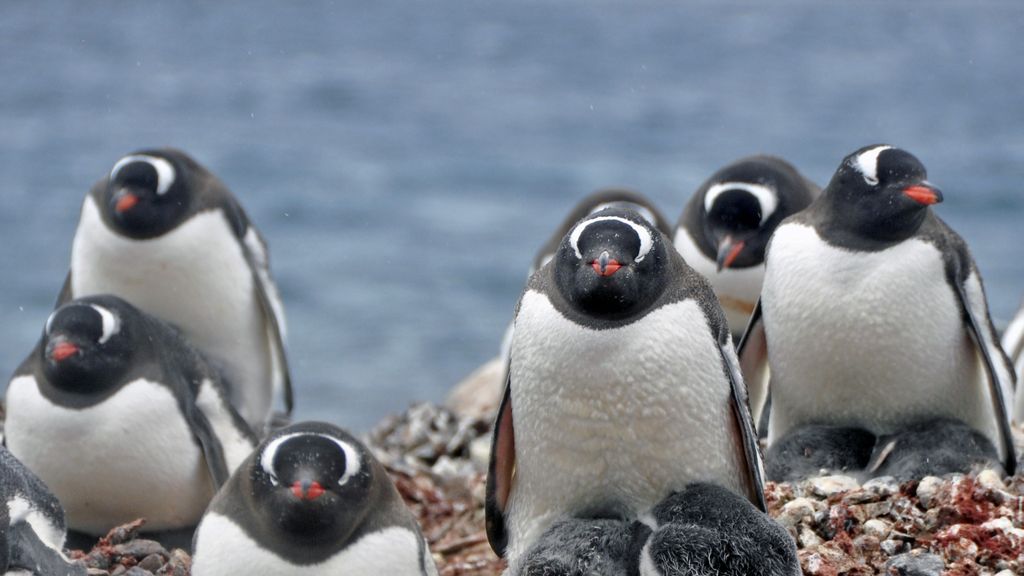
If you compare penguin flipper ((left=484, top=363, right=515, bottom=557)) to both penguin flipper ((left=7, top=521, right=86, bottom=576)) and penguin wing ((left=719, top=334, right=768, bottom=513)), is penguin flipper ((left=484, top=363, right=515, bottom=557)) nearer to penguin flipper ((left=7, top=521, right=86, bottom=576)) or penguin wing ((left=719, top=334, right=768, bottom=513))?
penguin wing ((left=719, top=334, right=768, bottom=513))

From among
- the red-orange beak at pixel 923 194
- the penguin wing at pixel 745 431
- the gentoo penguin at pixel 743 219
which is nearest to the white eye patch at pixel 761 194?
the gentoo penguin at pixel 743 219

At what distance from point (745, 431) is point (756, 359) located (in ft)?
4.62

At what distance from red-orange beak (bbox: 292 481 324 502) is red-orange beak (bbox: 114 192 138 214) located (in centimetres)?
258

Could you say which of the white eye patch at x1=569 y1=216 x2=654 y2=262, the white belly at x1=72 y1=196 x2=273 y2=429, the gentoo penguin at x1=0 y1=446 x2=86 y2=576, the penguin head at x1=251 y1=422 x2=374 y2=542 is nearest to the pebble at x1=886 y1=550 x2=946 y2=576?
the white eye patch at x1=569 y1=216 x2=654 y2=262

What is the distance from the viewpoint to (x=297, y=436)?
464cm

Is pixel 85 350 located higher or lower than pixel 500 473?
lower

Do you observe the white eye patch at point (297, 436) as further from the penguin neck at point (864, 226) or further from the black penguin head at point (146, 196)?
the black penguin head at point (146, 196)

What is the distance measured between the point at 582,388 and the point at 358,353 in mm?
13675

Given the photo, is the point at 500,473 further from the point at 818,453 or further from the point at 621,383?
the point at 818,453

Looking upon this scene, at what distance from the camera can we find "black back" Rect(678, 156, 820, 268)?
20.6ft

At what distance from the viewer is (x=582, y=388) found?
166 inches

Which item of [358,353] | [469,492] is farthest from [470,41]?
[469,492]

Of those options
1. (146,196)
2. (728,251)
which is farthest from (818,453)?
(146,196)

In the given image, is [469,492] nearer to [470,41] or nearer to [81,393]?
[81,393]
